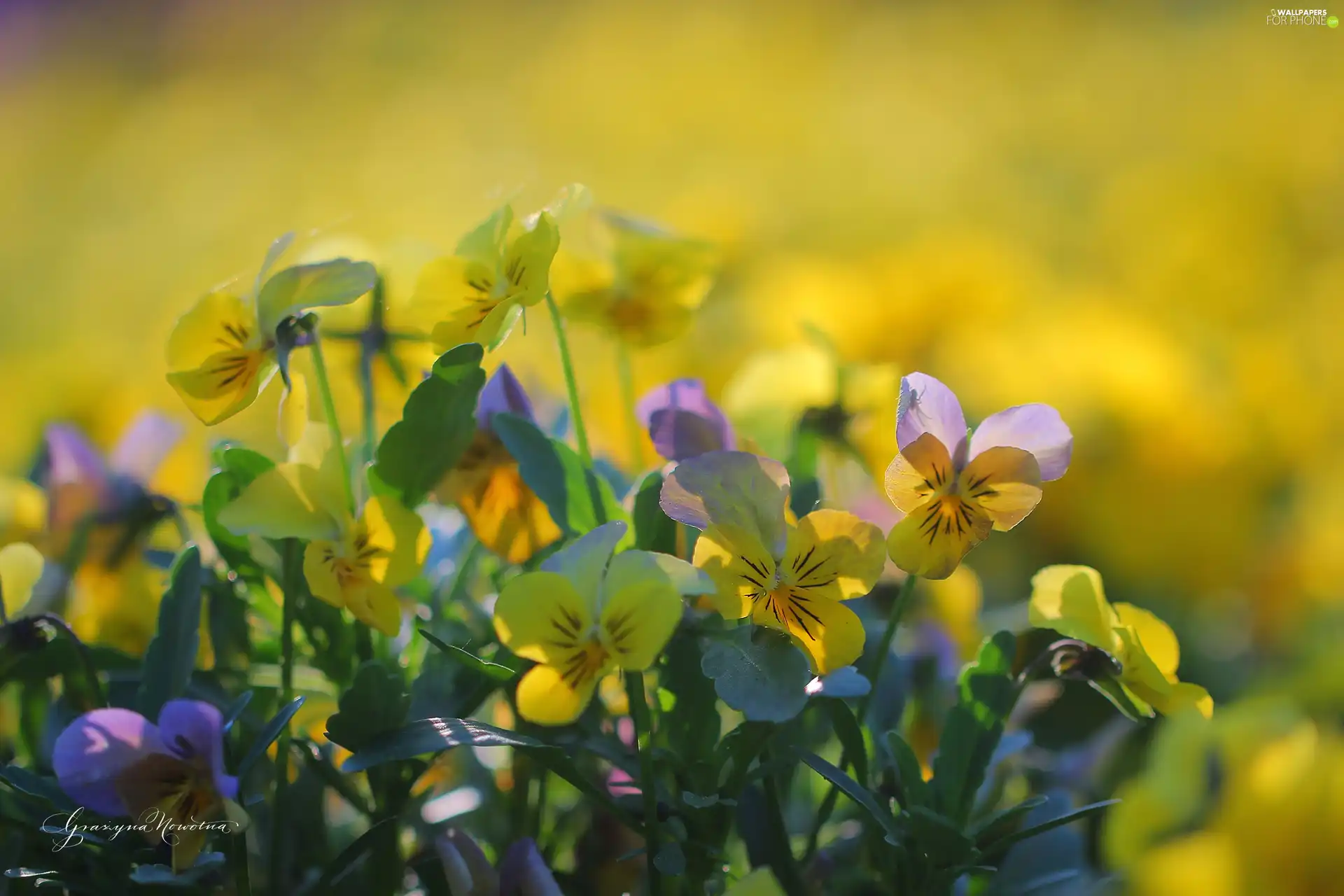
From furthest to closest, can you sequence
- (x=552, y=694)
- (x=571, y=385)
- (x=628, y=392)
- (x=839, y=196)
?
1. (x=839, y=196)
2. (x=628, y=392)
3. (x=571, y=385)
4. (x=552, y=694)

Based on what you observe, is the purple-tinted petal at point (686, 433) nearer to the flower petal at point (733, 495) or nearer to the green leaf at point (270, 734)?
the flower petal at point (733, 495)

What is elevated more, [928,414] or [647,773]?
[928,414]

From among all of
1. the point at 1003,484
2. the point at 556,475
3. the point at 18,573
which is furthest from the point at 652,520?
the point at 18,573

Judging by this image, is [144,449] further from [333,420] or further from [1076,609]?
[1076,609]

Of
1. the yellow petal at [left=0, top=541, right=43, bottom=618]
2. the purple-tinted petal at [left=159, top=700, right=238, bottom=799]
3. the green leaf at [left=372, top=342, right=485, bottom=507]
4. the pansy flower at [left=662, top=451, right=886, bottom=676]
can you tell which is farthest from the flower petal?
the yellow petal at [left=0, top=541, right=43, bottom=618]

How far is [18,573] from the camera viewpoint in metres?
0.55

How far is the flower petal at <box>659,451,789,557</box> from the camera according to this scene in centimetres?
44

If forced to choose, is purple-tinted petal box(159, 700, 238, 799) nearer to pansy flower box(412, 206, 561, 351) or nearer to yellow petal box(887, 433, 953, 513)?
pansy flower box(412, 206, 561, 351)

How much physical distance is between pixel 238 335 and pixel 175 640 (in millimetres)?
141

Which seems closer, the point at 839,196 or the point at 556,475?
the point at 556,475

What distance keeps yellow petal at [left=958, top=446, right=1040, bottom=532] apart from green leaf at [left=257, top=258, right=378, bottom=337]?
254mm

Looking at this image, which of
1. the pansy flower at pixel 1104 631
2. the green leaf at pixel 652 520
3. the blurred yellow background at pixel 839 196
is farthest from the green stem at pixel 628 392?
the pansy flower at pixel 1104 631

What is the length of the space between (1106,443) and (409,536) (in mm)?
1064

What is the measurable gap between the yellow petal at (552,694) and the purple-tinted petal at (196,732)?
0.13 meters
